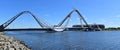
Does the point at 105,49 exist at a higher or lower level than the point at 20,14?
lower

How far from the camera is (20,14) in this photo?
589 feet

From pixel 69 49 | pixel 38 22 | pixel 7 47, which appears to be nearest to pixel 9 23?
pixel 38 22

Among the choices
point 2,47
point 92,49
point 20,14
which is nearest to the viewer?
point 2,47

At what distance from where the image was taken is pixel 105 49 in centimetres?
4875

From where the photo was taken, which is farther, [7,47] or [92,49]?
[92,49]

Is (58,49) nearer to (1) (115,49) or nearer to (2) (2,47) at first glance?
(1) (115,49)

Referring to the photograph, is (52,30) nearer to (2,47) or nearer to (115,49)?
(115,49)

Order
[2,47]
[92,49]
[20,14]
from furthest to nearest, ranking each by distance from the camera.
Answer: [20,14], [92,49], [2,47]

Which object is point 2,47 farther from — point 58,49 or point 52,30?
point 52,30

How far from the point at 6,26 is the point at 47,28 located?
27535 millimetres

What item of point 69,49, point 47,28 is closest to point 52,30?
point 47,28

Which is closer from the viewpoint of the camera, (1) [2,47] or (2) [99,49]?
(1) [2,47]

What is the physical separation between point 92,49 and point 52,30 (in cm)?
14259

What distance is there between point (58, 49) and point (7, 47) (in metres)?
20.4
